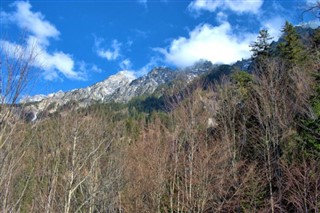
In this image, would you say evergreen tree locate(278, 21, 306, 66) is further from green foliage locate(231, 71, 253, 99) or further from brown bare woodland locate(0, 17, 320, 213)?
brown bare woodland locate(0, 17, 320, 213)

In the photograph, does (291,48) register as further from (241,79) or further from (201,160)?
(201,160)

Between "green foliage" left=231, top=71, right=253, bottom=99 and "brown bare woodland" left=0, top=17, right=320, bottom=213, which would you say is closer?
"brown bare woodland" left=0, top=17, right=320, bottom=213

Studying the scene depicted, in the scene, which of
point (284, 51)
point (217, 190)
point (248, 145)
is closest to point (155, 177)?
point (217, 190)

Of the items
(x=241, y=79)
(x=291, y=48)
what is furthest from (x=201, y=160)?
(x=291, y=48)

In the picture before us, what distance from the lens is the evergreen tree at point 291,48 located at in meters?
28.3

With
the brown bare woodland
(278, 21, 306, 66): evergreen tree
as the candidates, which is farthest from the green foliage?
the brown bare woodland

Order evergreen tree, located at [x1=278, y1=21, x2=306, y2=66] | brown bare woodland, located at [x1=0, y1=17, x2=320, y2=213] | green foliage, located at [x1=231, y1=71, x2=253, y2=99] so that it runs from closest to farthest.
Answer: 1. brown bare woodland, located at [x1=0, y1=17, x2=320, y2=213]
2. evergreen tree, located at [x1=278, y1=21, x2=306, y2=66]
3. green foliage, located at [x1=231, y1=71, x2=253, y2=99]

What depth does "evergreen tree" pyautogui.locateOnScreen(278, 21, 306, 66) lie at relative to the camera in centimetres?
2833

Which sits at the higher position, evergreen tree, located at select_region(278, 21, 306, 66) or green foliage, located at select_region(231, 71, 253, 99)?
evergreen tree, located at select_region(278, 21, 306, 66)

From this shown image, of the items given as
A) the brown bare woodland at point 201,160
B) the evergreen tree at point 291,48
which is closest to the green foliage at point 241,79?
the evergreen tree at point 291,48

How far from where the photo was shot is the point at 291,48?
30.0 metres

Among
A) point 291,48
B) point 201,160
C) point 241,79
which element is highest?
point 291,48

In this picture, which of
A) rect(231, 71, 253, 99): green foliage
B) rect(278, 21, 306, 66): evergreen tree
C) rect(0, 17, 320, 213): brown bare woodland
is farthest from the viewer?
rect(231, 71, 253, 99): green foliage

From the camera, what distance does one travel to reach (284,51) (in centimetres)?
3031
